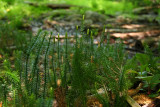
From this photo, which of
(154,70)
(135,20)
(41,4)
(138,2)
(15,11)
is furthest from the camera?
(138,2)

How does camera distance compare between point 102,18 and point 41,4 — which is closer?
point 102,18

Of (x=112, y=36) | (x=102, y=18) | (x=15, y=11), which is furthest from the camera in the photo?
(x=102, y=18)

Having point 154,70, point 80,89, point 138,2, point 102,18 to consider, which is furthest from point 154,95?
point 138,2

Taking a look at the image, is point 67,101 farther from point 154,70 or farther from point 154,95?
point 154,70

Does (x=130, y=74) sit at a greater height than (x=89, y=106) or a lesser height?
greater

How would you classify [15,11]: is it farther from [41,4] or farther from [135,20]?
[135,20]

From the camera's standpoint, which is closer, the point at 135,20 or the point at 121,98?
the point at 121,98

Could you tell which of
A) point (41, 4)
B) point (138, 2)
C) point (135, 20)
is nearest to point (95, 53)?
point (135, 20)

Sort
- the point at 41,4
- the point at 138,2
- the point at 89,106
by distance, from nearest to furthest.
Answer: the point at 89,106 → the point at 41,4 → the point at 138,2

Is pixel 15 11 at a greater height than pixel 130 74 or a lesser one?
greater
